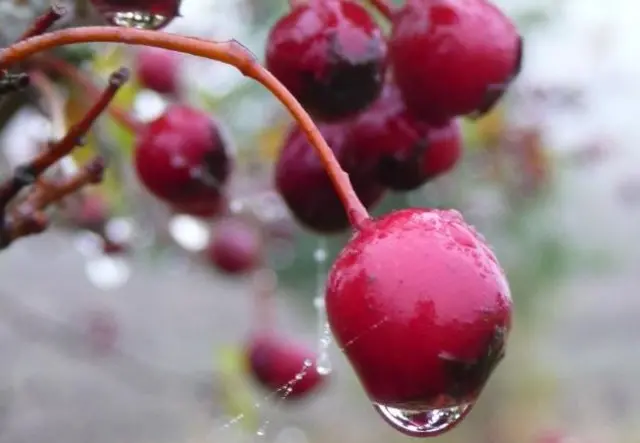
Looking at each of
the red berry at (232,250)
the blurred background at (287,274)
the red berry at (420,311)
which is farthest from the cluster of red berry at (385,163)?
the red berry at (232,250)

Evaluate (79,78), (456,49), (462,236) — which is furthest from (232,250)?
(462,236)

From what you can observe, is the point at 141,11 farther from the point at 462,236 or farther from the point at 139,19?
the point at 462,236

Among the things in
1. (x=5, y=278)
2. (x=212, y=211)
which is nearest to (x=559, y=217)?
(x=5, y=278)

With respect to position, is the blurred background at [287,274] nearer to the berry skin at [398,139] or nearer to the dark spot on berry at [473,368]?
the berry skin at [398,139]

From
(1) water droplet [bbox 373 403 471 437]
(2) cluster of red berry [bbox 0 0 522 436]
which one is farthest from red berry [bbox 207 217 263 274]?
(1) water droplet [bbox 373 403 471 437]

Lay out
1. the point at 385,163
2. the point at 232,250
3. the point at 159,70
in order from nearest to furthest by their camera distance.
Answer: the point at 385,163, the point at 159,70, the point at 232,250
